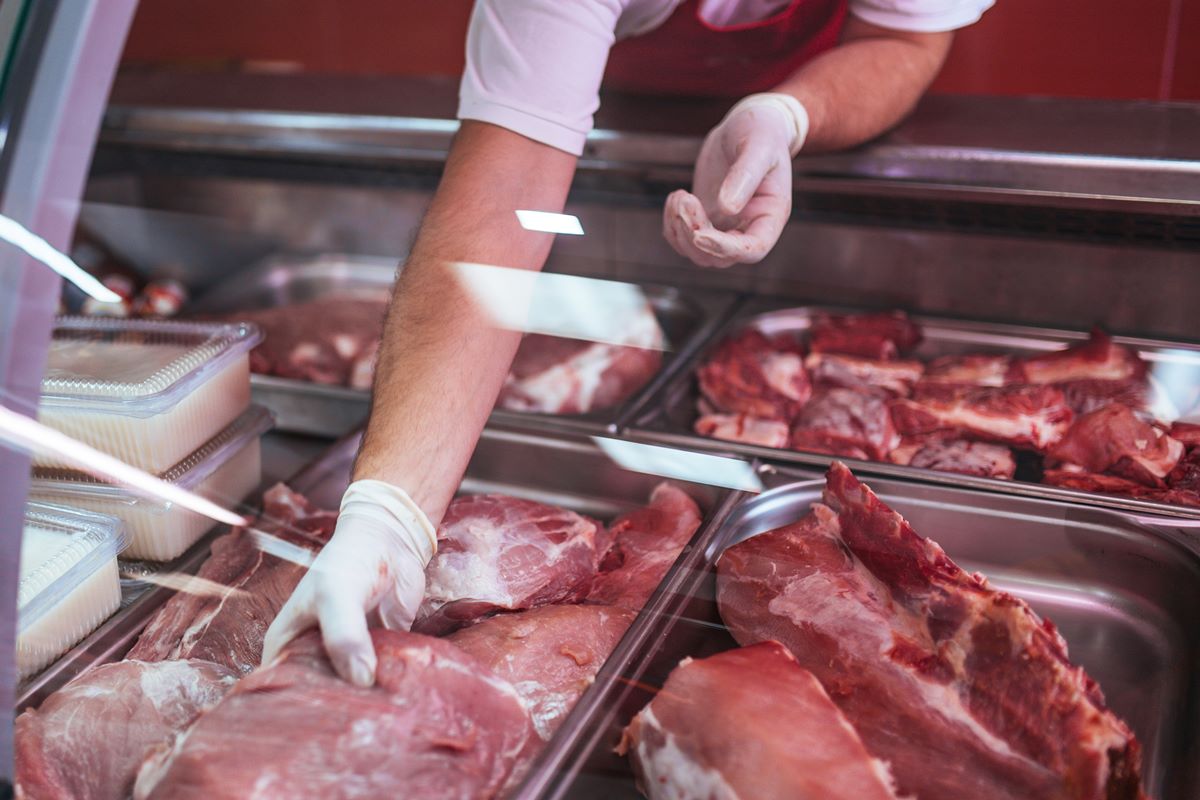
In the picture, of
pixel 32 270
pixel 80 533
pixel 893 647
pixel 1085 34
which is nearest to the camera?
pixel 32 270

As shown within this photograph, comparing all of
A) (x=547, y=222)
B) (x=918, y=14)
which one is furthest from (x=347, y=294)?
(x=918, y=14)

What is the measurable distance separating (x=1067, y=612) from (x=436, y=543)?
1.07 m

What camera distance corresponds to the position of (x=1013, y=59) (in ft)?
6.23

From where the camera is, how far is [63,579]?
1.45 meters

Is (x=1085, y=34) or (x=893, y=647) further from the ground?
(x=1085, y=34)

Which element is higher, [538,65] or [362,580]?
[538,65]

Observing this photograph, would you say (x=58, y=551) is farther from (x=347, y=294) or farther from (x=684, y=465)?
(x=347, y=294)

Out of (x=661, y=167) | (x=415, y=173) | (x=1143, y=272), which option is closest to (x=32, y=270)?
(x=661, y=167)

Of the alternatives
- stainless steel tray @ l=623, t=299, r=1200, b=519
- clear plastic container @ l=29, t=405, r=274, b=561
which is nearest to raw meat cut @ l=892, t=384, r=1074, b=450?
stainless steel tray @ l=623, t=299, r=1200, b=519

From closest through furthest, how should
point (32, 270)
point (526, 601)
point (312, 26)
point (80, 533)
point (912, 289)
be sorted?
point (32, 270) → point (80, 533) → point (526, 601) → point (912, 289) → point (312, 26)

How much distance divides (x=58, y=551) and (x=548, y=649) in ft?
2.51

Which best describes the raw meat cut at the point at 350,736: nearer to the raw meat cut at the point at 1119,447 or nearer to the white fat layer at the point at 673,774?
the white fat layer at the point at 673,774

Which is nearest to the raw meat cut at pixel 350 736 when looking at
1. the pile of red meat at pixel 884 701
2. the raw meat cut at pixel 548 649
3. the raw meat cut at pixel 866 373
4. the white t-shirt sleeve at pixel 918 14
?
the raw meat cut at pixel 548 649

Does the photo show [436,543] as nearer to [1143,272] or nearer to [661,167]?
[661,167]
